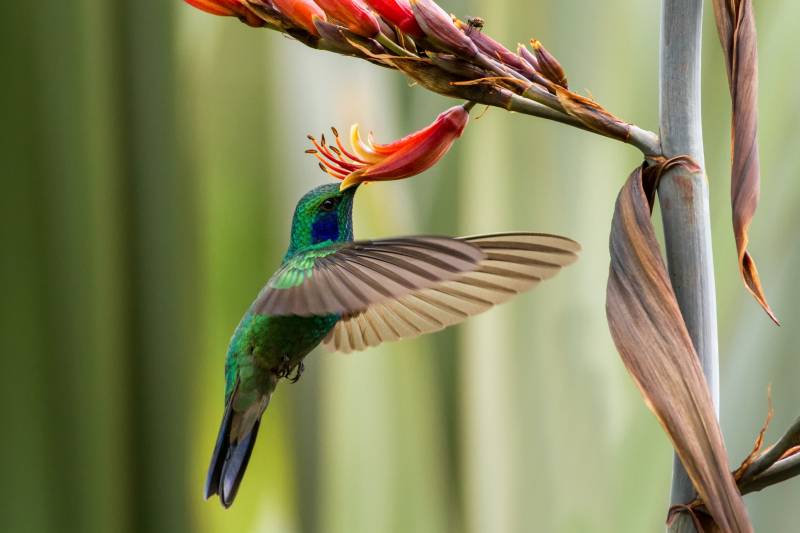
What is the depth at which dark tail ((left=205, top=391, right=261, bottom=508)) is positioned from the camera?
601 millimetres

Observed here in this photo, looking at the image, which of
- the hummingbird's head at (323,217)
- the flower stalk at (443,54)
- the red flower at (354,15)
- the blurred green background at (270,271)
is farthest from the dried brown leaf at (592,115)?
the blurred green background at (270,271)

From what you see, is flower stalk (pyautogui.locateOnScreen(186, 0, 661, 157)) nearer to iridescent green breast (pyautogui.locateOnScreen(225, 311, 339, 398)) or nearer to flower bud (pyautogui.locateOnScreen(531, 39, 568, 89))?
flower bud (pyautogui.locateOnScreen(531, 39, 568, 89))

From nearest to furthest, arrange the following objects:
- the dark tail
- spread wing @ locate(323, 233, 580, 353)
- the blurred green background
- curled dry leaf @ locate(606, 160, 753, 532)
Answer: curled dry leaf @ locate(606, 160, 753, 532), spread wing @ locate(323, 233, 580, 353), the dark tail, the blurred green background

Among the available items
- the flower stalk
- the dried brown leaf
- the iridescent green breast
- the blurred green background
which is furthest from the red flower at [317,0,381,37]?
the blurred green background

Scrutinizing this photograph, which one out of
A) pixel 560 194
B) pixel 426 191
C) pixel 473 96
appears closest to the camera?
pixel 473 96

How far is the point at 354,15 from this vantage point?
16.2 inches

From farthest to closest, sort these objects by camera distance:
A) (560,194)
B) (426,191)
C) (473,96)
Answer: (426,191) < (560,194) < (473,96)

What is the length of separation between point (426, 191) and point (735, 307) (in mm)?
449

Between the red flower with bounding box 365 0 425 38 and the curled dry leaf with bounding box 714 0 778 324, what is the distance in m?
0.15

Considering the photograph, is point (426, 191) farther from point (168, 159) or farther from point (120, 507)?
point (120, 507)

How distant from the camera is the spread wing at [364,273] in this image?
0.44 meters

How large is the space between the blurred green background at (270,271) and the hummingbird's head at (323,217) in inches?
16.7

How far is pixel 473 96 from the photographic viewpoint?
0.39 meters

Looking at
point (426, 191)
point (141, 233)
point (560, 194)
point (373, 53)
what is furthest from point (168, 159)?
point (373, 53)
